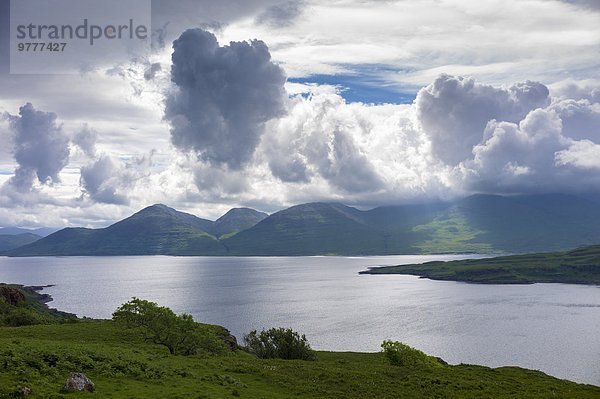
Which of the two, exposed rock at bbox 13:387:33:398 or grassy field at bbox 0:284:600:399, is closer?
exposed rock at bbox 13:387:33:398

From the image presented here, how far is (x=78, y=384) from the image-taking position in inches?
1507

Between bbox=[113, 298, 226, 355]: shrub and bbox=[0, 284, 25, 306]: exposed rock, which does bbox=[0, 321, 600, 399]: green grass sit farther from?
bbox=[0, 284, 25, 306]: exposed rock

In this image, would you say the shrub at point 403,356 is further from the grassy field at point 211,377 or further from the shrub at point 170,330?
the shrub at point 170,330

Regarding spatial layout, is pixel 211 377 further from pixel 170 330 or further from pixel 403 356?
pixel 403 356

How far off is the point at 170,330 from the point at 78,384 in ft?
117

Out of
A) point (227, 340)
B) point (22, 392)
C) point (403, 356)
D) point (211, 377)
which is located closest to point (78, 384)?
point (22, 392)

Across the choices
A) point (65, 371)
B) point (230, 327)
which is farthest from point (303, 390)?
point (230, 327)

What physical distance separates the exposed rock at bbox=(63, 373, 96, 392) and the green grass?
0.71m

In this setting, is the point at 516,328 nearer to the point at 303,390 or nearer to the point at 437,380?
the point at 437,380

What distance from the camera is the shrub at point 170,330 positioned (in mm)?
72750

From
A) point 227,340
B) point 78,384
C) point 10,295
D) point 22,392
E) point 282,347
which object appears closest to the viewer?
point 22,392

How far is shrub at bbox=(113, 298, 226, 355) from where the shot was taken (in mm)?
72750

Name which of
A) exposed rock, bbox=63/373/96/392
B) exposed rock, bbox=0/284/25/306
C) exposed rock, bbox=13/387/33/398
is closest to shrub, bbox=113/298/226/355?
exposed rock, bbox=63/373/96/392

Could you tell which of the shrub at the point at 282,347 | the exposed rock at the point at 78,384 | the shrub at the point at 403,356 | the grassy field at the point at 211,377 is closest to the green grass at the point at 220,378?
the grassy field at the point at 211,377
